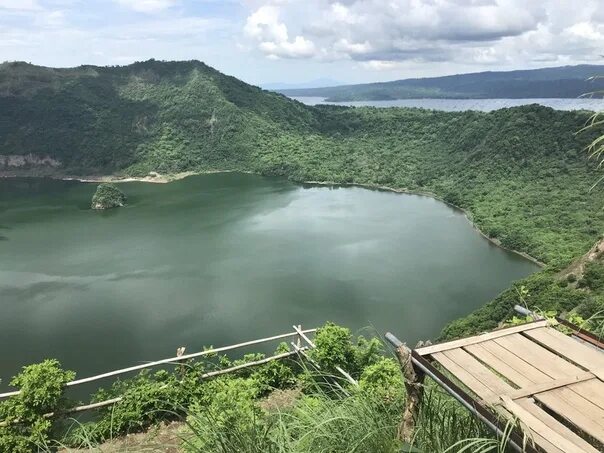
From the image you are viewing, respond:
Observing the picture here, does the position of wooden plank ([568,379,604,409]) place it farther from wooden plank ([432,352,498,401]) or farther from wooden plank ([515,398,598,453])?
wooden plank ([432,352,498,401])

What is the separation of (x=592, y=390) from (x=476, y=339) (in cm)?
64

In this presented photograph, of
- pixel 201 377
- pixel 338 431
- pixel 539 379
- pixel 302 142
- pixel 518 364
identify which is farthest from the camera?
pixel 302 142

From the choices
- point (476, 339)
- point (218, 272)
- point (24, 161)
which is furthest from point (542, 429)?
point (24, 161)

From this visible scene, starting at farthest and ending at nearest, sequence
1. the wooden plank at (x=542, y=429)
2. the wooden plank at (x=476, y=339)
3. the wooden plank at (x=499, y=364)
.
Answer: the wooden plank at (x=476, y=339), the wooden plank at (x=499, y=364), the wooden plank at (x=542, y=429)

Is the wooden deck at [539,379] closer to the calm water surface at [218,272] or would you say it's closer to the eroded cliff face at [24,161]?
the calm water surface at [218,272]

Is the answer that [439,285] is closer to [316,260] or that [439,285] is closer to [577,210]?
[316,260]

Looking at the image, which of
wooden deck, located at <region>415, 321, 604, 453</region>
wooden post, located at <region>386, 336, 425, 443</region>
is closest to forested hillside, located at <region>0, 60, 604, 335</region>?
wooden deck, located at <region>415, 321, 604, 453</region>

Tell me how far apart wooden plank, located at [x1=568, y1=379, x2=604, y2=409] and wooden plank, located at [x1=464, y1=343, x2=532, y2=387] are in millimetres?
220

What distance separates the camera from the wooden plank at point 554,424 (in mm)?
1949

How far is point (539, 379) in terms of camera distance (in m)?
2.42

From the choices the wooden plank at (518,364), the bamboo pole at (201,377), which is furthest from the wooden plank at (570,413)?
the bamboo pole at (201,377)

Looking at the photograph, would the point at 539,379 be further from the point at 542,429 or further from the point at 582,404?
the point at 542,429

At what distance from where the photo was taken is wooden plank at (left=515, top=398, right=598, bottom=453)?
1949 mm

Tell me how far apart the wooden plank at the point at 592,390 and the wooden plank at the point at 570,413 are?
9 cm
